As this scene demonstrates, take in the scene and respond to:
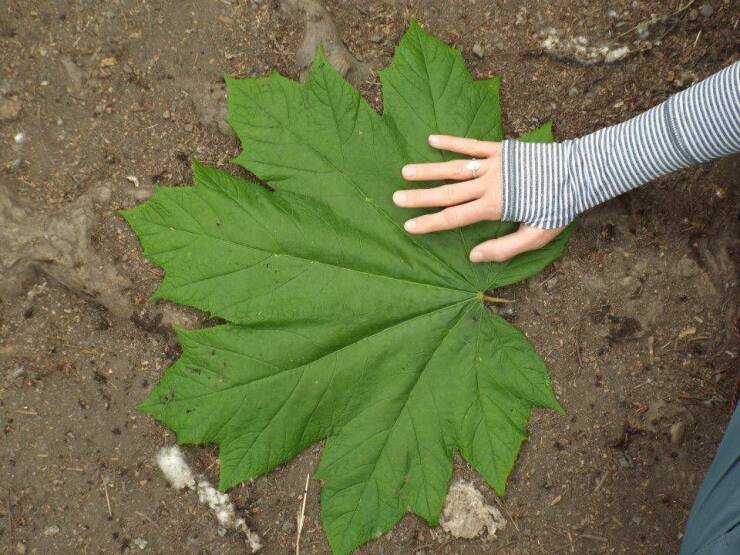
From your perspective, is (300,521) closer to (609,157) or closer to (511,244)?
(511,244)

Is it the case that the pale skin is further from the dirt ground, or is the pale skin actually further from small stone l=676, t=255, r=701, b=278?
small stone l=676, t=255, r=701, b=278

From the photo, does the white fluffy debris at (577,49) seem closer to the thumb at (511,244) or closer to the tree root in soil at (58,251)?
the thumb at (511,244)

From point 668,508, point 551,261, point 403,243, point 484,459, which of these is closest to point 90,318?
point 403,243

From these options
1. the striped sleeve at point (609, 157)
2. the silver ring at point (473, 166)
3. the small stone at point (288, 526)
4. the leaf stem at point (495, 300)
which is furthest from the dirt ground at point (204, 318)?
the silver ring at point (473, 166)

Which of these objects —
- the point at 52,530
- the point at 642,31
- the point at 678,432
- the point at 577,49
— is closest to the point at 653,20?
the point at 642,31

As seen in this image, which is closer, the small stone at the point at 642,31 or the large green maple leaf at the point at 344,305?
the large green maple leaf at the point at 344,305

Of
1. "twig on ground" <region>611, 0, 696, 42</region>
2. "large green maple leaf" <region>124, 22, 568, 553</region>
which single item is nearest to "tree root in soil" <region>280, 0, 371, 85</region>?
"large green maple leaf" <region>124, 22, 568, 553</region>
